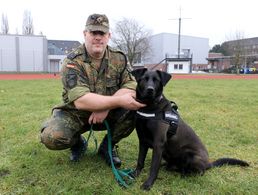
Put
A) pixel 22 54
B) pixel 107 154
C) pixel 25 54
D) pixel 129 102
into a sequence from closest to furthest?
pixel 129 102 → pixel 107 154 → pixel 22 54 → pixel 25 54

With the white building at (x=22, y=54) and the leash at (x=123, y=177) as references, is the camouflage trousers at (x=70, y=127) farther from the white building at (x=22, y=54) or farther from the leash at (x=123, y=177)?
the white building at (x=22, y=54)

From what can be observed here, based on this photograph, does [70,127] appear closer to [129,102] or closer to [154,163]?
[129,102]

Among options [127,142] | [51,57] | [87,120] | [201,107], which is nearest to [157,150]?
[87,120]

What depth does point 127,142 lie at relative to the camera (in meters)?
5.22

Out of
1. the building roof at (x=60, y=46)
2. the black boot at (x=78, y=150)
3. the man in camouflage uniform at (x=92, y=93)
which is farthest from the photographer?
the building roof at (x=60, y=46)

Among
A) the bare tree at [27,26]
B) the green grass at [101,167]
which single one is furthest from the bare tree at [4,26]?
the green grass at [101,167]

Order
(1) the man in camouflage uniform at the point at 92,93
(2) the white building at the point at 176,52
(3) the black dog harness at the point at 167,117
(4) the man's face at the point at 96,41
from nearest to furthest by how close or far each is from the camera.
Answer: (3) the black dog harness at the point at 167,117, (1) the man in camouflage uniform at the point at 92,93, (4) the man's face at the point at 96,41, (2) the white building at the point at 176,52

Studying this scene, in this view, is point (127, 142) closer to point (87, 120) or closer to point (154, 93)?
point (87, 120)

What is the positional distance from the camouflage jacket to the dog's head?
342 millimetres

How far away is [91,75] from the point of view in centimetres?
396

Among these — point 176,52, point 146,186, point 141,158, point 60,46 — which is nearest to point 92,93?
point 141,158

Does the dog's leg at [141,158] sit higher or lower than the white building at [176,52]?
lower

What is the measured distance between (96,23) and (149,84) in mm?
1043

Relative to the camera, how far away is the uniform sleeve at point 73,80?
144 inches
